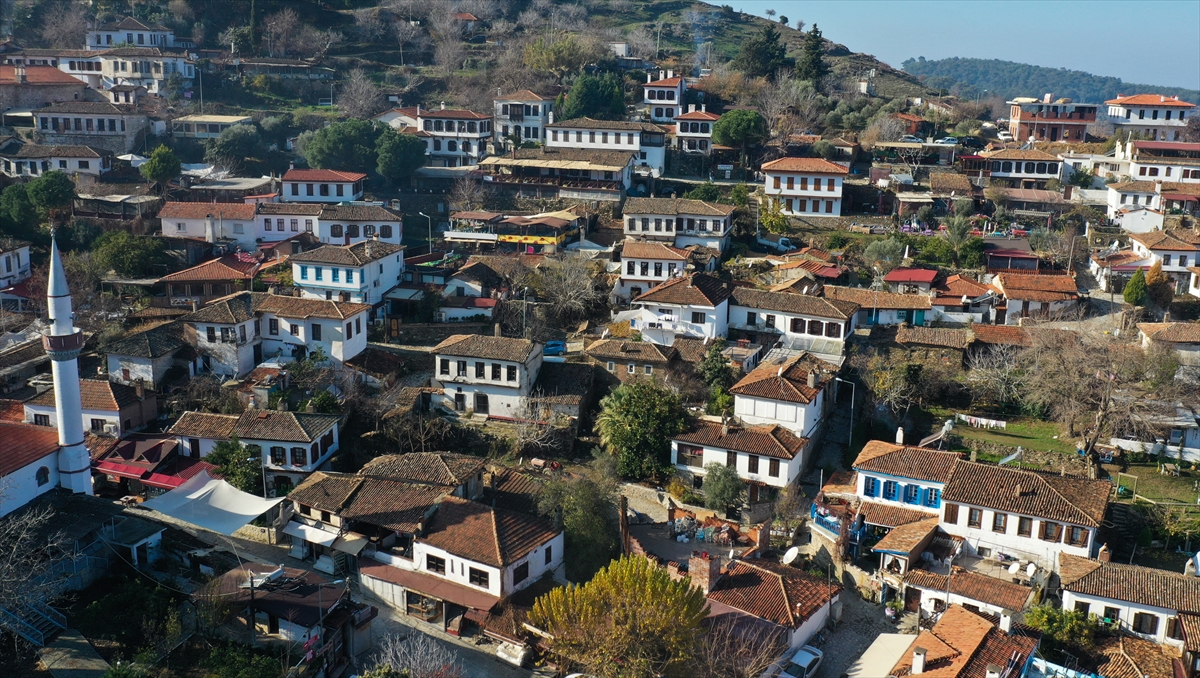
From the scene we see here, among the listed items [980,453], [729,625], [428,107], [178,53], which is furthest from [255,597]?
[178,53]

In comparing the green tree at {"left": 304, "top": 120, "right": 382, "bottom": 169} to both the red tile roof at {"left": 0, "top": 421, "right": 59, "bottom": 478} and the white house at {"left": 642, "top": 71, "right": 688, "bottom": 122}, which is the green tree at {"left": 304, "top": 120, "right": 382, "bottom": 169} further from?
the red tile roof at {"left": 0, "top": 421, "right": 59, "bottom": 478}

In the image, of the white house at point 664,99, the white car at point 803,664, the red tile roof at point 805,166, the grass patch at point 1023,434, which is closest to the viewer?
the white car at point 803,664

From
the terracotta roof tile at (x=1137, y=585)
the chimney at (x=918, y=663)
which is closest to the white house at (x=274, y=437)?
the chimney at (x=918, y=663)

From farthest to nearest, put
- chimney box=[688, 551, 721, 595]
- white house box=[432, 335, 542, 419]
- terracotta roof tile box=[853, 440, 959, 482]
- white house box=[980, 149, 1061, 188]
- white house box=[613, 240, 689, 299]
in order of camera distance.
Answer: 1. white house box=[980, 149, 1061, 188]
2. white house box=[613, 240, 689, 299]
3. white house box=[432, 335, 542, 419]
4. terracotta roof tile box=[853, 440, 959, 482]
5. chimney box=[688, 551, 721, 595]

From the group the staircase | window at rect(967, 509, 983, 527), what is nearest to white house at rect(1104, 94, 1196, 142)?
window at rect(967, 509, 983, 527)

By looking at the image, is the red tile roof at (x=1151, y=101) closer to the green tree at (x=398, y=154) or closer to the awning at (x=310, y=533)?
the green tree at (x=398, y=154)

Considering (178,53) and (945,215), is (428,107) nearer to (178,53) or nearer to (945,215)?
(178,53)
